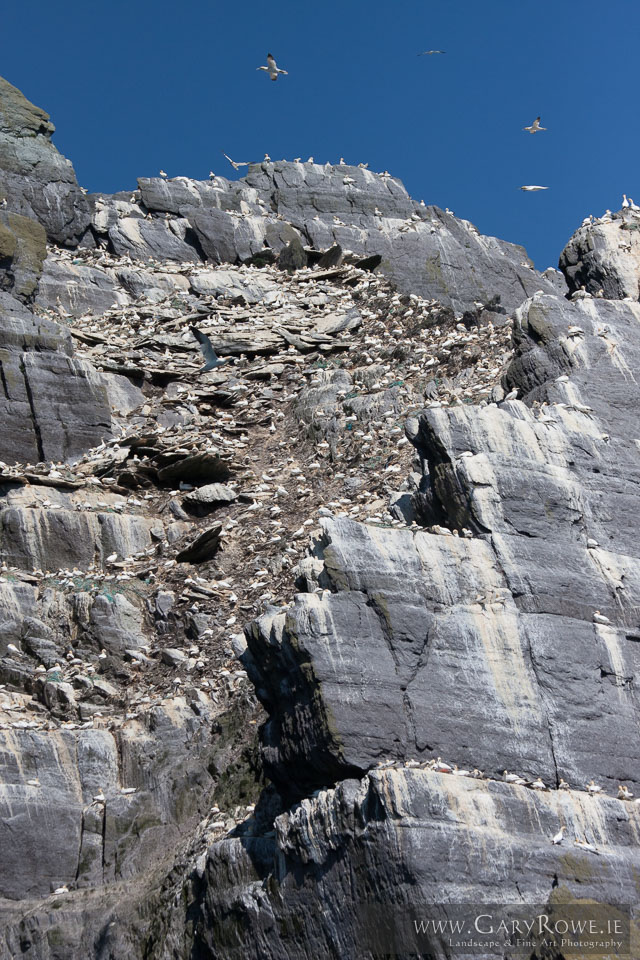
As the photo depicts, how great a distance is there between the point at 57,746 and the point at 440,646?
567 cm

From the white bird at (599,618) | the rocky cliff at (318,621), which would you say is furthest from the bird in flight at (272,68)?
the white bird at (599,618)

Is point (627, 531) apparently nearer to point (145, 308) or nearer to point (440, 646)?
point (440, 646)

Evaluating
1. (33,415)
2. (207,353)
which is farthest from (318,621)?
(207,353)

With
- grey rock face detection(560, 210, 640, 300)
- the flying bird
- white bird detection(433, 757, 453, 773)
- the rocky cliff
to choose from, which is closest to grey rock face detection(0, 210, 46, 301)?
the rocky cliff

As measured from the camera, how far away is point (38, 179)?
1286 inches

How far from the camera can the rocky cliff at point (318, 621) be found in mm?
11328

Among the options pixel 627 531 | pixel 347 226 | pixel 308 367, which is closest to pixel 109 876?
pixel 627 531

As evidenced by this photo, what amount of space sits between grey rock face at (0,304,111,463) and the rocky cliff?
51mm

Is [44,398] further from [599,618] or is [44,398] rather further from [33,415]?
[599,618]

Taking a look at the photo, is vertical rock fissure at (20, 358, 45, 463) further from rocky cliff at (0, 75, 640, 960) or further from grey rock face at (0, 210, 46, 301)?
grey rock face at (0, 210, 46, 301)

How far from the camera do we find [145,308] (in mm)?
28203

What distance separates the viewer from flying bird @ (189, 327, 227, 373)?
25188mm

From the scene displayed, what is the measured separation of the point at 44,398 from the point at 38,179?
12.5 m

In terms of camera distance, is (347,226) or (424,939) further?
(347,226)
